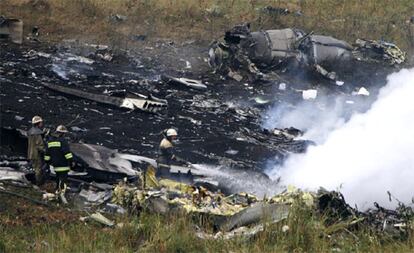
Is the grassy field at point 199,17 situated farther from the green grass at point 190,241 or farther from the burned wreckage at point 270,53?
the green grass at point 190,241

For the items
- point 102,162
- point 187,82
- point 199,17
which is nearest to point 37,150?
point 102,162

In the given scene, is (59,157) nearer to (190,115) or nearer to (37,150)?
(37,150)

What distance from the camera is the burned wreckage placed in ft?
64.6

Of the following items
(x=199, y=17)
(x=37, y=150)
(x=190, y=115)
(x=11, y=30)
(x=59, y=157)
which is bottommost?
(x=11, y=30)

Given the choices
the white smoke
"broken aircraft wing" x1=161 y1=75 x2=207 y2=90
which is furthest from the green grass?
"broken aircraft wing" x1=161 y1=75 x2=207 y2=90

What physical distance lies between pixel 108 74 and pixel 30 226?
38.8 ft

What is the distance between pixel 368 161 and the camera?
36.4ft

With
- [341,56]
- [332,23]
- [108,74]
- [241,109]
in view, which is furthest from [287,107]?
[332,23]

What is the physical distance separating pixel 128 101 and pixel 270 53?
6.32 m

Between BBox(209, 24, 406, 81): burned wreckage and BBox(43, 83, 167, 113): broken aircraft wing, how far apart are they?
4.49 m

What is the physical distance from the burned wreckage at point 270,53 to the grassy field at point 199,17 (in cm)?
358

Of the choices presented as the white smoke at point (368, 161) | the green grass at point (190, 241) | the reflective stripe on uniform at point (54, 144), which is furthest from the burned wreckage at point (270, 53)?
the green grass at point (190, 241)

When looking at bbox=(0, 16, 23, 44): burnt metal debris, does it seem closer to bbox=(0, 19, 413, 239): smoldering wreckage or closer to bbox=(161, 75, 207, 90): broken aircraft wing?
bbox=(0, 19, 413, 239): smoldering wreckage

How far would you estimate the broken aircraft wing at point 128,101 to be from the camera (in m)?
15.4
